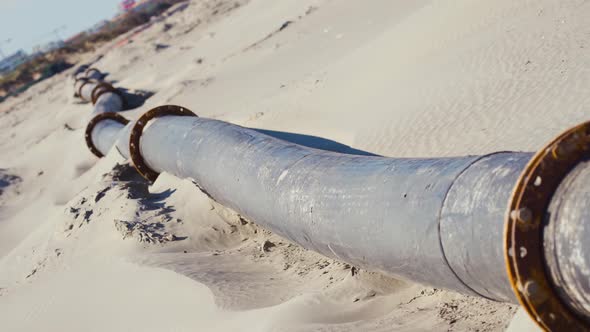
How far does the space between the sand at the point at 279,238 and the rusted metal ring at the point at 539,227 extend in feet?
2.05

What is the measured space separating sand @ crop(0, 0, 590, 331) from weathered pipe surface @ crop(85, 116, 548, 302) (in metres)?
0.45

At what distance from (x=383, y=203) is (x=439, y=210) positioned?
0.42 m

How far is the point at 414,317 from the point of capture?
3555 millimetres

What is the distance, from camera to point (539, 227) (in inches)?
86.4

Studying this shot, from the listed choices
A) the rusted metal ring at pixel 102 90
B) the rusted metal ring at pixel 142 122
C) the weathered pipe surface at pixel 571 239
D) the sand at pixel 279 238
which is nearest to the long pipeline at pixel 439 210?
the weathered pipe surface at pixel 571 239

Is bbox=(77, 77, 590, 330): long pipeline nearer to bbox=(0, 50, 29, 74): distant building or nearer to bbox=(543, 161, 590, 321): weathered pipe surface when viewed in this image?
bbox=(543, 161, 590, 321): weathered pipe surface

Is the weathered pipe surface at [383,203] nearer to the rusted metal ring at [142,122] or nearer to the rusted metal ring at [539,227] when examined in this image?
the rusted metal ring at [539,227]

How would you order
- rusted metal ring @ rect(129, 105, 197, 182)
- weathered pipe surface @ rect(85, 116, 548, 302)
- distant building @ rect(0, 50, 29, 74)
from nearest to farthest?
weathered pipe surface @ rect(85, 116, 548, 302)
rusted metal ring @ rect(129, 105, 197, 182)
distant building @ rect(0, 50, 29, 74)

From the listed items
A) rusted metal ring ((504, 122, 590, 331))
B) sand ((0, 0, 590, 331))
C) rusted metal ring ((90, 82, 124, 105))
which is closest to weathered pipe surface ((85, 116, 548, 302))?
rusted metal ring ((504, 122, 590, 331))

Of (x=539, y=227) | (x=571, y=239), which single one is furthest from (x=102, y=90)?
(x=571, y=239)

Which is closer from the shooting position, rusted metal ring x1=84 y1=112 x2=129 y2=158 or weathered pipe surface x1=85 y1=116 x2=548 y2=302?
weathered pipe surface x1=85 y1=116 x2=548 y2=302

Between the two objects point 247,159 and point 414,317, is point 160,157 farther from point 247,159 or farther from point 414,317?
point 414,317

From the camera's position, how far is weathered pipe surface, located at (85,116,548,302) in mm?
2553

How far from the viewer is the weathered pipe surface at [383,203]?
101 inches
